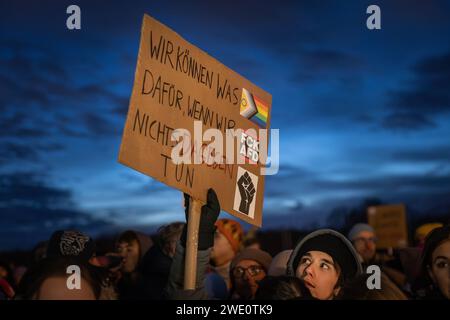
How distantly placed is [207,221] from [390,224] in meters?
9.41

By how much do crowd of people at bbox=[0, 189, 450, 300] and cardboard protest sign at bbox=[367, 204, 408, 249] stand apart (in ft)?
19.8

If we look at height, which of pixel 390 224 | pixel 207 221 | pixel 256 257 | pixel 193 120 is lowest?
pixel 256 257

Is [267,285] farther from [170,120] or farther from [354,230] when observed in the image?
[354,230]

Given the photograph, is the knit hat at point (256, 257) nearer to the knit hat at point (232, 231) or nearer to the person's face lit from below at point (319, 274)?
the knit hat at point (232, 231)

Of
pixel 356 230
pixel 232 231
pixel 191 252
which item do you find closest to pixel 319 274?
pixel 191 252

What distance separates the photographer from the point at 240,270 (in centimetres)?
456

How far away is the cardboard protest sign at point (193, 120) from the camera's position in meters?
2.84

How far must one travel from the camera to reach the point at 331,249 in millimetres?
3363

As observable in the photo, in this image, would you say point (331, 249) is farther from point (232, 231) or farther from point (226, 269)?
point (232, 231)

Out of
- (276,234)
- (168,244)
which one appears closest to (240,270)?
(168,244)

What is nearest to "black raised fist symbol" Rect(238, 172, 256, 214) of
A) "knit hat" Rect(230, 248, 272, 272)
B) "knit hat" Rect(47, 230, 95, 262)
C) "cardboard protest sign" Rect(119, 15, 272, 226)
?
"cardboard protest sign" Rect(119, 15, 272, 226)
